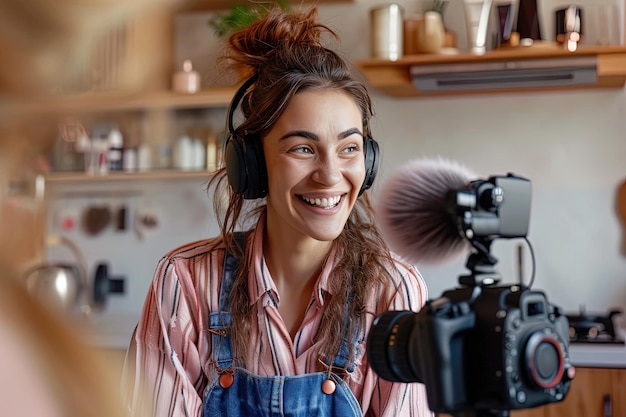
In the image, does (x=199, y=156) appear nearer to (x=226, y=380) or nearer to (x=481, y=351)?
(x=226, y=380)

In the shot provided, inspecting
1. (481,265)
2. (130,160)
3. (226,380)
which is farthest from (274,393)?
(130,160)

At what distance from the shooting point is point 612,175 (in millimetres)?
3053

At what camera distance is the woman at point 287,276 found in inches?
50.7

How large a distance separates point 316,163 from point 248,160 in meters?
0.12

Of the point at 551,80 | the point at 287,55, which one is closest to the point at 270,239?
the point at 287,55

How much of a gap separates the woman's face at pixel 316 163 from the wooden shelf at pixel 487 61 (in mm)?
1592

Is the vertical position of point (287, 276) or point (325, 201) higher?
point (325, 201)

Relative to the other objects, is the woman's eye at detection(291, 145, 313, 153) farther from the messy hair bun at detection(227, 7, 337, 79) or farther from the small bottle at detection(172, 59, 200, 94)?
the small bottle at detection(172, 59, 200, 94)

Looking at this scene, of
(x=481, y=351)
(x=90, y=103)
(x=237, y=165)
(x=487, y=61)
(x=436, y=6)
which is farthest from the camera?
(x=436, y=6)

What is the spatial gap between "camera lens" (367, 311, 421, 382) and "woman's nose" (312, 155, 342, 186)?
632 millimetres

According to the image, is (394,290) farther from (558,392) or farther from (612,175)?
(612,175)

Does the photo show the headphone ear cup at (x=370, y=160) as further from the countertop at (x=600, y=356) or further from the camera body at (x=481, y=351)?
the countertop at (x=600, y=356)

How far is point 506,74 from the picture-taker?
2.88 metres

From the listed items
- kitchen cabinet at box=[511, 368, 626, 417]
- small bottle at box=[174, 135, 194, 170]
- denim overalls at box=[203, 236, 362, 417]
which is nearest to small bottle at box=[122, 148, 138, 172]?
small bottle at box=[174, 135, 194, 170]
